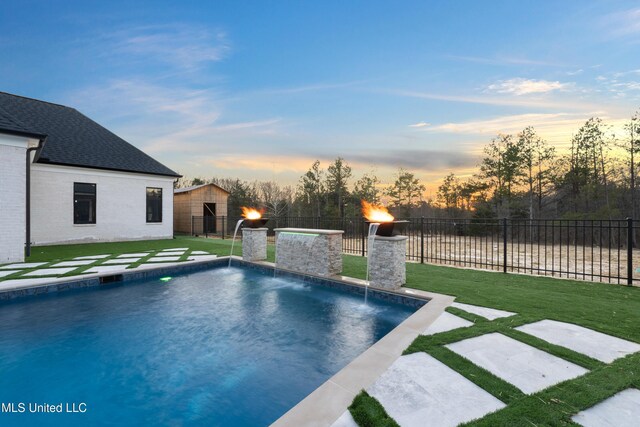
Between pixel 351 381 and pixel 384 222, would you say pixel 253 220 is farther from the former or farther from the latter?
pixel 351 381

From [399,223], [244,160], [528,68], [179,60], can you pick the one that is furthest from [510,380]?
[244,160]

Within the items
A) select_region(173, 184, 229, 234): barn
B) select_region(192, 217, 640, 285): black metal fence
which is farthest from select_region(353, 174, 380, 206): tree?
select_region(173, 184, 229, 234): barn

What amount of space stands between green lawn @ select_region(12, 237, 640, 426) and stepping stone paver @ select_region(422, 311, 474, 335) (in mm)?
117

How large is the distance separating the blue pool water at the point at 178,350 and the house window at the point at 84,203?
885cm

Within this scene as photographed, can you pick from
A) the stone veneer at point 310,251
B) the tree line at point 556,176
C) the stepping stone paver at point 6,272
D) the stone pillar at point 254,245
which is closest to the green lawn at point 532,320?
the stone veneer at point 310,251

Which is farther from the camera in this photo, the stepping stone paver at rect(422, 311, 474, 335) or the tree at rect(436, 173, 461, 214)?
the tree at rect(436, 173, 461, 214)

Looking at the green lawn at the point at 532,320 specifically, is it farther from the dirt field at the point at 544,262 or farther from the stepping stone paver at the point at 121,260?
the stepping stone paver at the point at 121,260

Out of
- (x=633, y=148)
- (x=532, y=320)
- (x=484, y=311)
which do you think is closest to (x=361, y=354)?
(x=484, y=311)

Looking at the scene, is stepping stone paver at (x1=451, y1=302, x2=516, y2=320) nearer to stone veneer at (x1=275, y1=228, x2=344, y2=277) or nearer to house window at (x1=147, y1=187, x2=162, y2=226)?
stone veneer at (x1=275, y1=228, x2=344, y2=277)

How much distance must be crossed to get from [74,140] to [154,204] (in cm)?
449

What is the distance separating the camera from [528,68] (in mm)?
10414

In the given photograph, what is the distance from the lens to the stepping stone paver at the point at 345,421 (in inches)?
76.5

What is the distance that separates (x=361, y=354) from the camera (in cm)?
312

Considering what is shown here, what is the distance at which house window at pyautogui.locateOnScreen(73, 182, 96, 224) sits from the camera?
13.0 m
